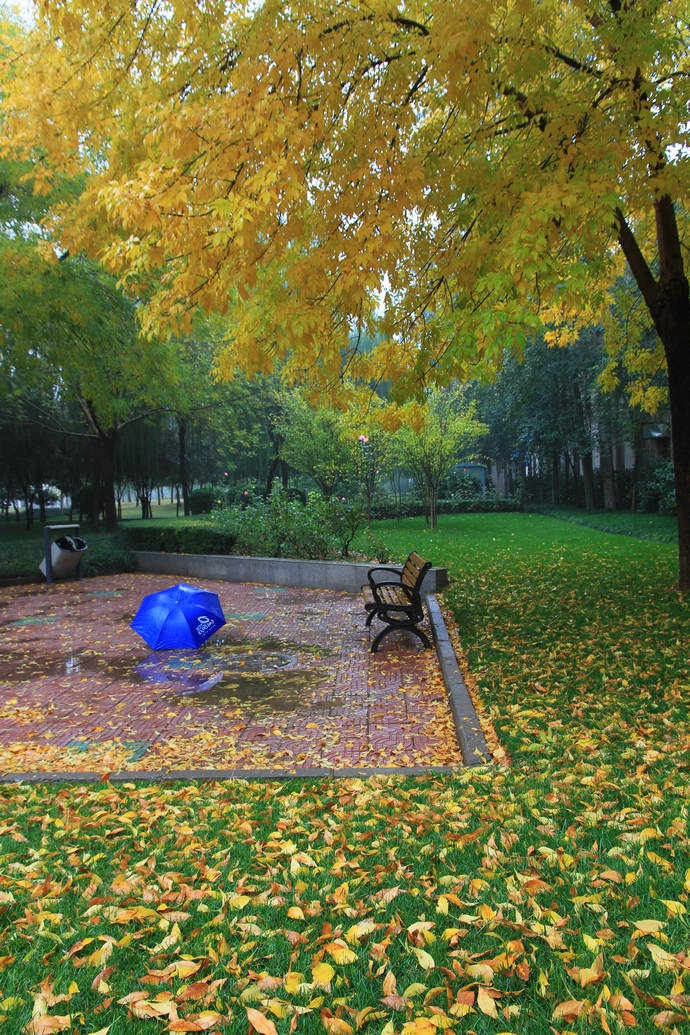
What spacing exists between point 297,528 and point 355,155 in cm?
836

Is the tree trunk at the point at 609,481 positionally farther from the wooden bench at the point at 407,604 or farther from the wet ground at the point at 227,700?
the wooden bench at the point at 407,604

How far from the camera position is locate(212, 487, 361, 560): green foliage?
503 inches

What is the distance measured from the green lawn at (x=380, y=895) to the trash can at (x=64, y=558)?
33.5ft

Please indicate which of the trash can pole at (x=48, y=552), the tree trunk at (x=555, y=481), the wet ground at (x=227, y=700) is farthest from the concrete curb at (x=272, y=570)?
the tree trunk at (x=555, y=481)

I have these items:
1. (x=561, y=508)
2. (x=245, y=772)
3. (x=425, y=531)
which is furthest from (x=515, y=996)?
(x=561, y=508)

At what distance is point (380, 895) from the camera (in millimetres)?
2682

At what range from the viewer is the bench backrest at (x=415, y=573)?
7110 millimetres

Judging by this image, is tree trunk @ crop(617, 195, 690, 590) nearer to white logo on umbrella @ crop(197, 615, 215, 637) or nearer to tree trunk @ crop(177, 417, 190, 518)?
white logo on umbrella @ crop(197, 615, 215, 637)

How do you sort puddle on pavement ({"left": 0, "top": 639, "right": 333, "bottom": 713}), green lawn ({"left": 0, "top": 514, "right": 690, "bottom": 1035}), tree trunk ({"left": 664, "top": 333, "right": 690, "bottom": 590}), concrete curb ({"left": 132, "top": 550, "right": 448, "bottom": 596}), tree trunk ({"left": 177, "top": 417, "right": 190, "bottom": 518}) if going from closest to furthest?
green lawn ({"left": 0, "top": 514, "right": 690, "bottom": 1035}), puddle on pavement ({"left": 0, "top": 639, "right": 333, "bottom": 713}), tree trunk ({"left": 664, "top": 333, "right": 690, "bottom": 590}), concrete curb ({"left": 132, "top": 550, "right": 448, "bottom": 596}), tree trunk ({"left": 177, "top": 417, "right": 190, "bottom": 518})

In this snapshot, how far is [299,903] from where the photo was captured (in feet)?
8.75

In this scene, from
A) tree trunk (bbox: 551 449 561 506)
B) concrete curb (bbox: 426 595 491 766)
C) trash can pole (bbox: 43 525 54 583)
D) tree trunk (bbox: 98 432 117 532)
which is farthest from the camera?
tree trunk (bbox: 551 449 561 506)

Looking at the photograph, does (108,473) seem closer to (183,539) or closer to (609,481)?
(183,539)

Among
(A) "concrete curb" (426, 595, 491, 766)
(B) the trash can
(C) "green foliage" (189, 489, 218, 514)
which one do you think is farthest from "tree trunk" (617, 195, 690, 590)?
(C) "green foliage" (189, 489, 218, 514)

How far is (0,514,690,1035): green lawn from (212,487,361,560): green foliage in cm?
801
